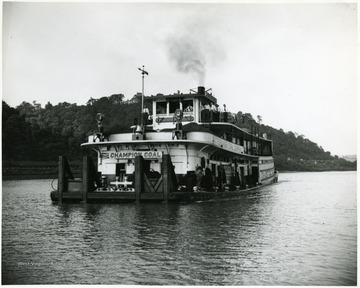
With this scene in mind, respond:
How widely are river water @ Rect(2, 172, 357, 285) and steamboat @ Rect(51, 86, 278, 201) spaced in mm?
1486

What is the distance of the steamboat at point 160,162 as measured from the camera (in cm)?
1684

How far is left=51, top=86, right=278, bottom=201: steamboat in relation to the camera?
55.3 ft

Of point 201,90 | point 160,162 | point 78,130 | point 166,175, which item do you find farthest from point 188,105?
point 78,130

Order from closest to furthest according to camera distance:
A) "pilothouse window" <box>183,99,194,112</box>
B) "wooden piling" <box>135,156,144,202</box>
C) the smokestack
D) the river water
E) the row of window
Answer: the river water, "wooden piling" <box>135,156,144,202</box>, the row of window, "pilothouse window" <box>183,99,194,112</box>, the smokestack

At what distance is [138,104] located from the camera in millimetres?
42906

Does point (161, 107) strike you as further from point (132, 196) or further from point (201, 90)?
point (132, 196)

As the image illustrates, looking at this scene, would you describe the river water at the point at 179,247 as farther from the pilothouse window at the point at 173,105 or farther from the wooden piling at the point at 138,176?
the pilothouse window at the point at 173,105

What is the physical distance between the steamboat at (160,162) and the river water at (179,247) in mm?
1486

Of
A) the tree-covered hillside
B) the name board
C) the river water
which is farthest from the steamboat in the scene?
the tree-covered hillside

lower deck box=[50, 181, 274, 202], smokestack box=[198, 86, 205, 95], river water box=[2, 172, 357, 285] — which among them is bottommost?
river water box=[2, 172, 357, 285]

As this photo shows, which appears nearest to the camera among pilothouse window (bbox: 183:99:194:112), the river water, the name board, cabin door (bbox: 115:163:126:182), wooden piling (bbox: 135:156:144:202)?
the river water

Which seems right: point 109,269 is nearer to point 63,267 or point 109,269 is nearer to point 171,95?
point 63,267

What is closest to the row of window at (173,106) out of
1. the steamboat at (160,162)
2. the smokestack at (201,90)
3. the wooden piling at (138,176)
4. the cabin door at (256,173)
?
the steamboat at (160,162)

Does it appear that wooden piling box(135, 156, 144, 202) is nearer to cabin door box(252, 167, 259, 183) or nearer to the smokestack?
the smokestack
